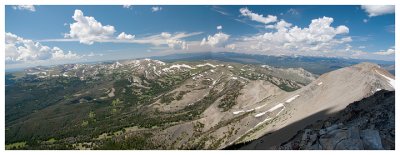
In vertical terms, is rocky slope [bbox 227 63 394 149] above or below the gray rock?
below

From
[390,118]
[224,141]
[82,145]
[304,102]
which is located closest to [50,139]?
[82,145]

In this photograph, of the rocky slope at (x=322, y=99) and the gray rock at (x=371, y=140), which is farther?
the rocky slope at (x=322, y=99)

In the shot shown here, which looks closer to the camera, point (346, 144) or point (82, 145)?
point (346, 144)

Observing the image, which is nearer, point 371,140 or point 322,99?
point 371,140

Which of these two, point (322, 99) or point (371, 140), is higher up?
point (371, 140)

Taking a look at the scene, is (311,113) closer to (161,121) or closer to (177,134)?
(177,134)

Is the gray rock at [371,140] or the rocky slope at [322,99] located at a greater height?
the gray rock at [371,140]

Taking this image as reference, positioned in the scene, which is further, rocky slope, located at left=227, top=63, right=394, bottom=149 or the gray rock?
rocky slope, located at left=227, top=63, right=394, bottom=149

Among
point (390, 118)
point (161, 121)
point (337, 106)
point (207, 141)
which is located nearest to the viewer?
point (390, 118)

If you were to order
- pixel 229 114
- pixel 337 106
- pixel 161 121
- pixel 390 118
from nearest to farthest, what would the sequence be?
pixel 390 118 → pixel 337 106 → pixel 229 114 → pixel 161 121

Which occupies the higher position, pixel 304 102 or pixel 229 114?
pixel 304 102

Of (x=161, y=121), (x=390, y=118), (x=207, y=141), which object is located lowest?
(x=161, y=121)
